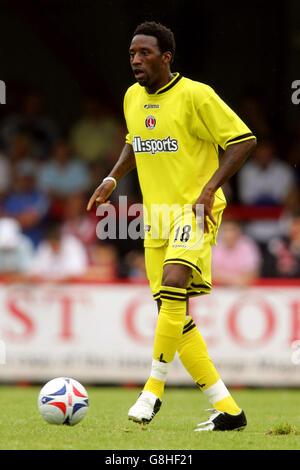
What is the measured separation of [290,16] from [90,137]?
3.80 m

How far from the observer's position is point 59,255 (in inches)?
454

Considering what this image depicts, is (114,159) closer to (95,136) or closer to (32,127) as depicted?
(95,136)

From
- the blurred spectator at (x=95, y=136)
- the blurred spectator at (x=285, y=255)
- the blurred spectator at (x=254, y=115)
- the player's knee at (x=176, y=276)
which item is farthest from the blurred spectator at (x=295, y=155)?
the player's knee at (x=176, y=276)

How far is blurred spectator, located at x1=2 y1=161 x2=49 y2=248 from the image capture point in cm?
1255

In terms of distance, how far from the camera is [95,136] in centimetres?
1437

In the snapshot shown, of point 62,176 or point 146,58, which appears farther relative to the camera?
point 62,176

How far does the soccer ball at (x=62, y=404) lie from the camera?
235 inches

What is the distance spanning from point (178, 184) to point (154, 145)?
1.00 ft

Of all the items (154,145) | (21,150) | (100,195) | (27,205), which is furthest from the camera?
(21,150)

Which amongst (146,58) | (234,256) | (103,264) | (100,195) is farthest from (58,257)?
(146,58)

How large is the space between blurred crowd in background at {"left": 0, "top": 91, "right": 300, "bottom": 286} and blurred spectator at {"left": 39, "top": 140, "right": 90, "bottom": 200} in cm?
1

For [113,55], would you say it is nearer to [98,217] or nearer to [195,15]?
[195,15]

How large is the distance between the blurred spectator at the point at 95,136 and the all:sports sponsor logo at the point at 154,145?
7.88 m

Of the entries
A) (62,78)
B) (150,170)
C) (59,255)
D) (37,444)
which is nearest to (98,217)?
(59,255)
